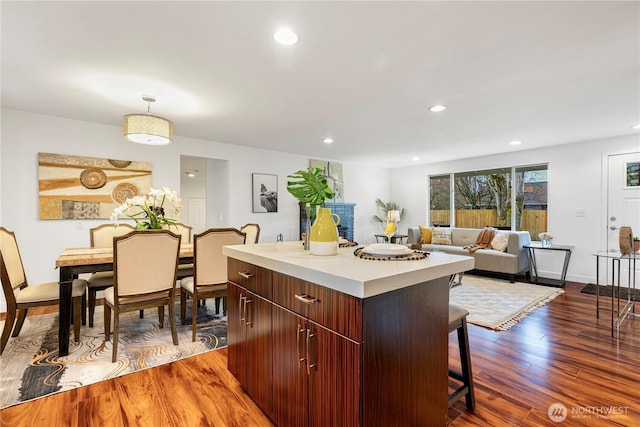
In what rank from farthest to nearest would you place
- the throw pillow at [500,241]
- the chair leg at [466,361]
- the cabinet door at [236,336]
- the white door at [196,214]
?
1. the white door at [196,214]
2. the throw pillow at [500,241]
3. the cabinet door at [236,336]
4. the chair leg at [466,361]

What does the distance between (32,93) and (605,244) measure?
7.64m

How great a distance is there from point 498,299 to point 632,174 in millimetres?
2889

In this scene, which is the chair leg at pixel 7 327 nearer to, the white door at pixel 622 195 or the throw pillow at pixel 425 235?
the throw pillow at pixel 425 235

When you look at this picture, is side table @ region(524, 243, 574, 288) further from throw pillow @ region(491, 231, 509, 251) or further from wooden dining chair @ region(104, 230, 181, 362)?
wooden dining chair @ region(104, 230, 181, 362)

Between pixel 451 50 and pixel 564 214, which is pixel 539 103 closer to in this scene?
pixel 451 50

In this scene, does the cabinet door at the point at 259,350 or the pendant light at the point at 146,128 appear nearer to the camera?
the cabinet door at the point at 259,350

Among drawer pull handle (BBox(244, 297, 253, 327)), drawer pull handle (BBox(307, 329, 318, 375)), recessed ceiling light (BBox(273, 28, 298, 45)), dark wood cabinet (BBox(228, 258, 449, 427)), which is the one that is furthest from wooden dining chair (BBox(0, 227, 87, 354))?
recessed ceiling light (BBox(273, 28, 298, 45))

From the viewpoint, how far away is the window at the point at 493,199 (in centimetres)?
554

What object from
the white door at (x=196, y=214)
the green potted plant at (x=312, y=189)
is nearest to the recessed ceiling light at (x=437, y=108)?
the green potted plant at (x=312, y=189)

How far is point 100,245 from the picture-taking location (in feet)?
11.3

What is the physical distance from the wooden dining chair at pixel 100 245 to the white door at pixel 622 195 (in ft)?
21.6

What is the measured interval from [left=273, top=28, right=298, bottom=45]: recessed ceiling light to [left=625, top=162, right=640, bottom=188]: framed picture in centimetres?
534

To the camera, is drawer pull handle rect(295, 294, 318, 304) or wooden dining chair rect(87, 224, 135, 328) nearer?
drawer pull handle rect(295, 294, 318, 304)

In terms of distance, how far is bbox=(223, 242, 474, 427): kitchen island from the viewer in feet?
3.61
